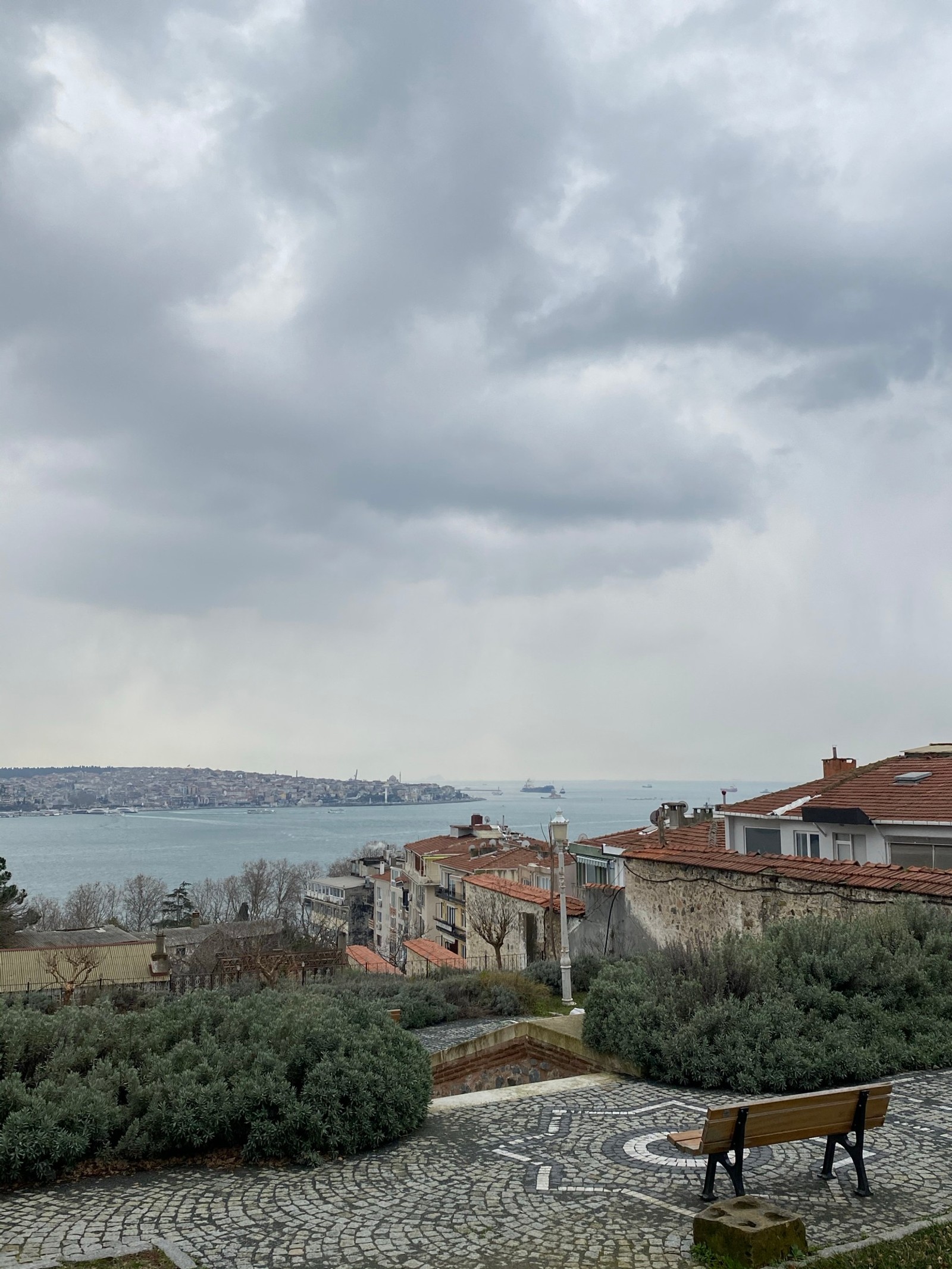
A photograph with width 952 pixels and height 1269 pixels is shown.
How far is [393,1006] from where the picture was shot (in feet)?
45.6

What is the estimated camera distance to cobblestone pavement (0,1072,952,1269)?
4.73 m

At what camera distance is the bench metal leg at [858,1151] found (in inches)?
208

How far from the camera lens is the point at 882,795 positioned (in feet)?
57.0

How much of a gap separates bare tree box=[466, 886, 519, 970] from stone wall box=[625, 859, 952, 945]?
473 cm

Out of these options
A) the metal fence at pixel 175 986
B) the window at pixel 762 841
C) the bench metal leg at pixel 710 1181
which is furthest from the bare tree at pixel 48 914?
the bench metal leg at pixel 710 1181

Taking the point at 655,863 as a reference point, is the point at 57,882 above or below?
below

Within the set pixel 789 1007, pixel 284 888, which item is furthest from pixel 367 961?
pixel 284 888

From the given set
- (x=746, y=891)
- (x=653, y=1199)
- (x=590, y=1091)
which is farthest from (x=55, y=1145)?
(x=746, y=891)

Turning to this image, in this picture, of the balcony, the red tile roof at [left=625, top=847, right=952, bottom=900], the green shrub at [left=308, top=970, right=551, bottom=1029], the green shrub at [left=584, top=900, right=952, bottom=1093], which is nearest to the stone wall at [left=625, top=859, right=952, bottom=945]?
the red tile roof at [left=625, top=847, right=952, bottom=900]

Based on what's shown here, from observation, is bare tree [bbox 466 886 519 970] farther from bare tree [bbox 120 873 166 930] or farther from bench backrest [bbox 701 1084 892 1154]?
bare tree [bbox 120 873 166 930]

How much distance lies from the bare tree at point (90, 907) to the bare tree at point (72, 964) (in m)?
38.6

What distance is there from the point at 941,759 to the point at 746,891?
27.7 feet

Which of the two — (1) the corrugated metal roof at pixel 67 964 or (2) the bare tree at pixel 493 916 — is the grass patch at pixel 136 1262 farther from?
(1) the corrugated metal roof at pixel 67 964

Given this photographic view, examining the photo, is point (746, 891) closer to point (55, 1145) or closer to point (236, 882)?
point (55, 1145)
